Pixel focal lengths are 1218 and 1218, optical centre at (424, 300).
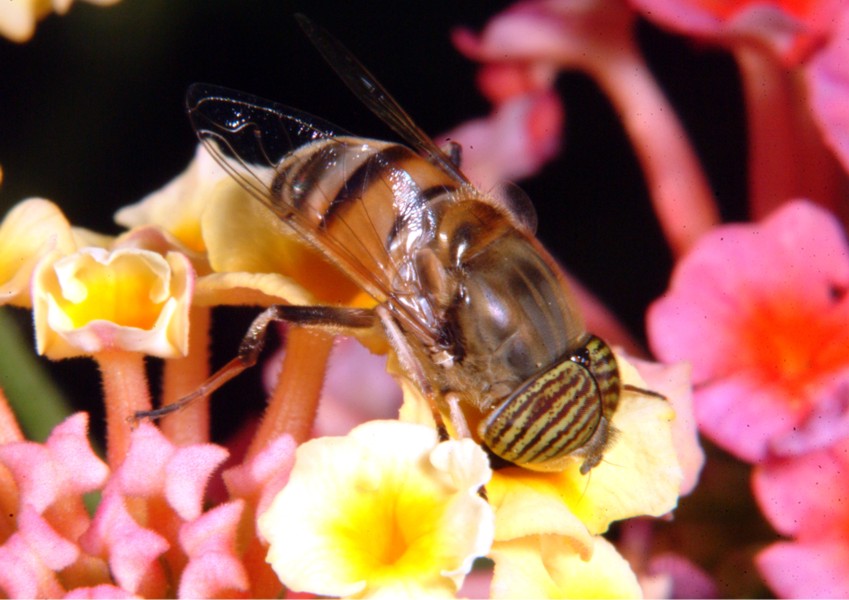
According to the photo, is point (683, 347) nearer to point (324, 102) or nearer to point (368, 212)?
point (368, 212)

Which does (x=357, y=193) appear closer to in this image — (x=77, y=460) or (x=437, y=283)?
(x=437, y=283)

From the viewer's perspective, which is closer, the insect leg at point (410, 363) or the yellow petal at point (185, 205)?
the insect leg at point (410, 363)

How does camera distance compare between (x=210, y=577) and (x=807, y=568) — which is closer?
(x=210, y=577)

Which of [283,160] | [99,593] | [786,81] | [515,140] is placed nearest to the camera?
[99,593]

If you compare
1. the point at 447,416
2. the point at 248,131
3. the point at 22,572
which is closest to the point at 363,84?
the point at 248,131

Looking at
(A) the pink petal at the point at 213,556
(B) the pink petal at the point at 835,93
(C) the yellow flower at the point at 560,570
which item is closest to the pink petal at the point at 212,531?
(A) the pink petal at the point at 213,556

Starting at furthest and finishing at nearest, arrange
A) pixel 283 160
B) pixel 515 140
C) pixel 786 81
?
pixel 515 140, pixel 786 81, pixel 283 160

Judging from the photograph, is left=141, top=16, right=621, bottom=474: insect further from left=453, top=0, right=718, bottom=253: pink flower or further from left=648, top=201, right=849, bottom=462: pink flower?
left=453, top=0, right=718, bottom=253: pink flower

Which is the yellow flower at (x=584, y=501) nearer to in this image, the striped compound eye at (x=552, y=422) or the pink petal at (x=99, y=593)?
the striped compound eye at (x=552, y=422)
